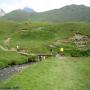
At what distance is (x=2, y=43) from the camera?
11444 cm

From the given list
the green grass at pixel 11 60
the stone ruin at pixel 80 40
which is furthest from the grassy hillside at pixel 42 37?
the stone ruin at pixel 80 40

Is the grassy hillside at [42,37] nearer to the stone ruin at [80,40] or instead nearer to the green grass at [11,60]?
the green grass at [11,60]

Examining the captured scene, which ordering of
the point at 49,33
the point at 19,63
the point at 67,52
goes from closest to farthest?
the point at 19,63 < the point at 67,52 < the point at 49,33

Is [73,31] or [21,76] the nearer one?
[21,76]

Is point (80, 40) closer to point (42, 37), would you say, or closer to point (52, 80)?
point (42, 37)

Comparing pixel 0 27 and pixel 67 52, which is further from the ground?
pixel 0 27

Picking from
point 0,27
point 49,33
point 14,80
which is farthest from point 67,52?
point 0,27

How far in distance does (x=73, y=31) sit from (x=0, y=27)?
4331 cm

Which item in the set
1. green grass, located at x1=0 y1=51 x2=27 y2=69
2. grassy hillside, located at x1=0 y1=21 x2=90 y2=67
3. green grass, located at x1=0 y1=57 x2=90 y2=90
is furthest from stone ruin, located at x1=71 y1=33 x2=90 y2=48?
green grass, located at x1=0 y1=57 x2=90 y2=90

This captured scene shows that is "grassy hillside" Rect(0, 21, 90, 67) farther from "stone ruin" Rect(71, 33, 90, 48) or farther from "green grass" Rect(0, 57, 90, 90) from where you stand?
"green grass" Rect(0, 57, 90, 90)

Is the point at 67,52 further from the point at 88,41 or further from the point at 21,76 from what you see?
the point at 21,76

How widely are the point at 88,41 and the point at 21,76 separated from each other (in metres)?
71.6

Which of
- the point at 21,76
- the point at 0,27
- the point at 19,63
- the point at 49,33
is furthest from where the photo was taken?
the point at 0,27

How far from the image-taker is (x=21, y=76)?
2077 inches
